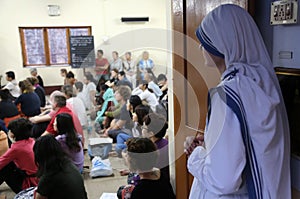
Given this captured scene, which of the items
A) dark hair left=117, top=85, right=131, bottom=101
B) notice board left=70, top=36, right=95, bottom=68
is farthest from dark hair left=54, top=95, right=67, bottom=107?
notice board left=70, top=36, right=95, bottom=68

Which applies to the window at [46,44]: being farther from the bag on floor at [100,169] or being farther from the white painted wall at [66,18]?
the bag on floor at [100,169]

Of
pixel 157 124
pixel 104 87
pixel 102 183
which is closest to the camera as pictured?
pixel 157 124

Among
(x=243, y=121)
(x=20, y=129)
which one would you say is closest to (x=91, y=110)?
(x=20, y=129)

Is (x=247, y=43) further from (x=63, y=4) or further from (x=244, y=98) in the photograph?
(x=63, y=4)

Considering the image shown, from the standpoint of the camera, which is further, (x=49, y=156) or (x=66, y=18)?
(x=66, y=18)

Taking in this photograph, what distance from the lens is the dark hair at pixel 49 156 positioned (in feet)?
6.80

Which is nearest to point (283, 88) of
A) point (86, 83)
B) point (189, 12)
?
point (189, 12)

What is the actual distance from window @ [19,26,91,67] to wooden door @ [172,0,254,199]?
7577 millimetres

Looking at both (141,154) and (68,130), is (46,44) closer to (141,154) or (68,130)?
(68,130)

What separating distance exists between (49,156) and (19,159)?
0.95m

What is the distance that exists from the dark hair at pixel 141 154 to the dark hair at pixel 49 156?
508mm

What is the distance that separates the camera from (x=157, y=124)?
2602mm

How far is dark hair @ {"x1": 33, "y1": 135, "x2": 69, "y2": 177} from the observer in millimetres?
2072

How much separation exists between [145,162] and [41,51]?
7723mm
